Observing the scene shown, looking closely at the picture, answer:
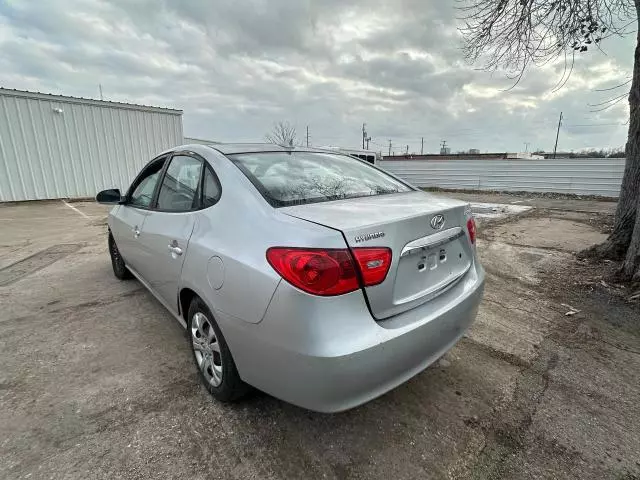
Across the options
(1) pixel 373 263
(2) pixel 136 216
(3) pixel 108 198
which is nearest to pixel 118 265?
(3) pixel 108 198

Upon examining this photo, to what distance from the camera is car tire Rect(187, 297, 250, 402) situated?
1914 millimetres

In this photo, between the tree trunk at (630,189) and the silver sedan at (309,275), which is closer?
the silver sedan at (309,275)

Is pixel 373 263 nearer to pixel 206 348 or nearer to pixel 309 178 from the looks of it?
pixel 309 178

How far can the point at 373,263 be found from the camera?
1542 mm

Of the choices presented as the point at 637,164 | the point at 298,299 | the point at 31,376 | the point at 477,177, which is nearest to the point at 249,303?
the point at 298,299

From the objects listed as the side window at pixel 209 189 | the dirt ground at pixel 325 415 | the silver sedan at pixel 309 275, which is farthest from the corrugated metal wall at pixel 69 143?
the side window at pixel 209 189

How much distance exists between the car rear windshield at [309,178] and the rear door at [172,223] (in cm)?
43

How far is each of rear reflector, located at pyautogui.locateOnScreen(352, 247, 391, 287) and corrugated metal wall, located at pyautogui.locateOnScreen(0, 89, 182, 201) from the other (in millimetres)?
14920

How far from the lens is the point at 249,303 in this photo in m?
1.62

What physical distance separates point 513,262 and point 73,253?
22.5 feet

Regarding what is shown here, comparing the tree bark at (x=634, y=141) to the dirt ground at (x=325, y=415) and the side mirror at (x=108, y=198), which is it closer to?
the dirt ground at (x=325, y=415)

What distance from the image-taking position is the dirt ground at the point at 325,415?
169 centimetres

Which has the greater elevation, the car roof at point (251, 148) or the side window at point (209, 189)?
the car roof at point (251, 148)

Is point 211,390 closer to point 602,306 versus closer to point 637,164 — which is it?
point 602,306
